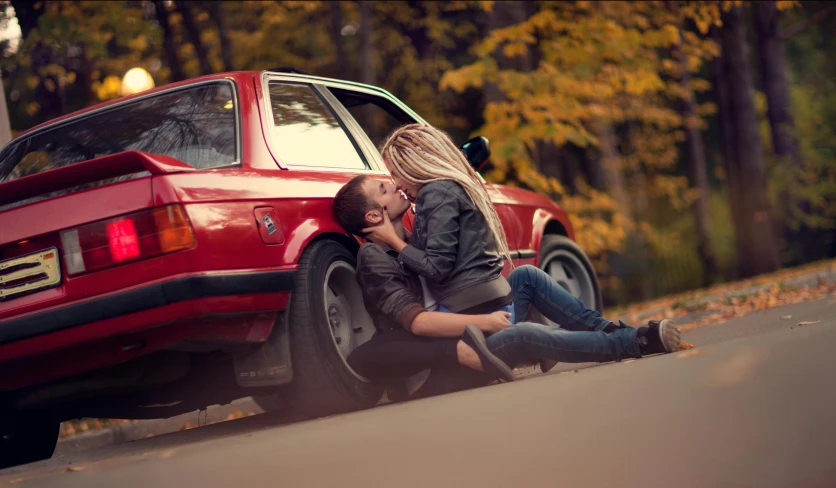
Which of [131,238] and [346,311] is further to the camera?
[346,311]

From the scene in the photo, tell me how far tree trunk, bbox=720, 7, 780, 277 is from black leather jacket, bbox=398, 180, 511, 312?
1389 cm

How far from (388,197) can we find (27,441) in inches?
84.2

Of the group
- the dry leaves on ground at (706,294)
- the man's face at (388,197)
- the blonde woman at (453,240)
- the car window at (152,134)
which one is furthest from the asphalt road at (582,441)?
the dry leaves on ground at (706,294)

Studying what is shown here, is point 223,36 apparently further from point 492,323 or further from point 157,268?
point 157,268

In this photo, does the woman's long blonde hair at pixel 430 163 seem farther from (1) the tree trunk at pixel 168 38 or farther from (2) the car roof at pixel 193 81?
(1) the tree trunk at pixel 168 38

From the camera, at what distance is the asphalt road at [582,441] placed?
2.88 m

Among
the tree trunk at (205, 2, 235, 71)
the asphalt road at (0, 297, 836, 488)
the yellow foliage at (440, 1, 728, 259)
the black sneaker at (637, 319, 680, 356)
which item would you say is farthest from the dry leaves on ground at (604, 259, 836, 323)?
the tree trunk at (205, 2, 235, 71)

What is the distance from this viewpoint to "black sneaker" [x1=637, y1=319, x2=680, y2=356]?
4.77 m

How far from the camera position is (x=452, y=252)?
492 centimetres

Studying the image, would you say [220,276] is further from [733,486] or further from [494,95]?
[494,95]

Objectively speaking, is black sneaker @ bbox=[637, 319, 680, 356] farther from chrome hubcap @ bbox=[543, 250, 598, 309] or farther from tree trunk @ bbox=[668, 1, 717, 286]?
tree trunk @ bbox=[668, 1, 717, 286]

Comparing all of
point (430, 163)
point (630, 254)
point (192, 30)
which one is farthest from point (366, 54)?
point (630, 254)

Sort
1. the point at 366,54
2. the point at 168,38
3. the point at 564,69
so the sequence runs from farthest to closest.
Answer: the point at 366,54
the point at 168,38
the point at 564,69

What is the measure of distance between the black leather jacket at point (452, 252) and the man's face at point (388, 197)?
105mm
